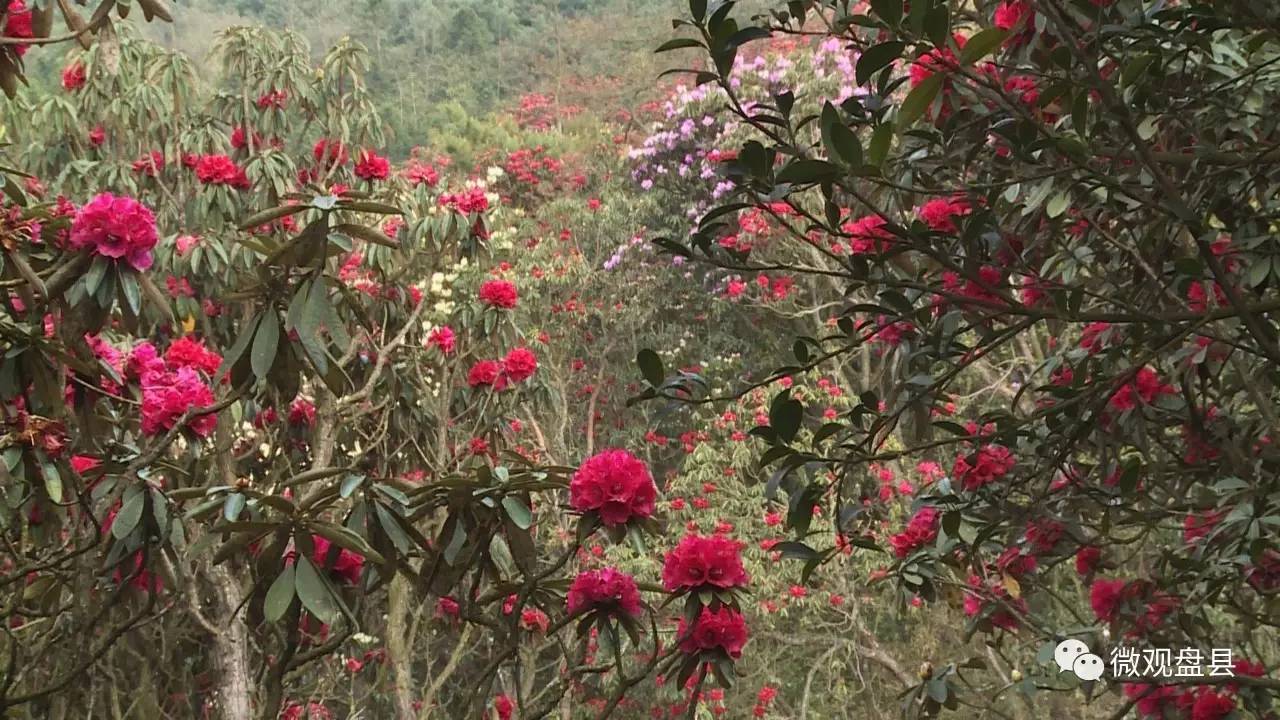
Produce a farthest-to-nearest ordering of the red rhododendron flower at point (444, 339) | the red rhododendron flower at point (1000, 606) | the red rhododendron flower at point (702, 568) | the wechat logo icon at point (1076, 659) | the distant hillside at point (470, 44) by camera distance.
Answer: the distant hillside at point (470, 44) → the red rhododendron flower at point (444, 339) → the red rhododendron flower at point (1000, 606) → the wechat logo icon at point (1076, 659) → the red rhododendron flower at point (702, 568)

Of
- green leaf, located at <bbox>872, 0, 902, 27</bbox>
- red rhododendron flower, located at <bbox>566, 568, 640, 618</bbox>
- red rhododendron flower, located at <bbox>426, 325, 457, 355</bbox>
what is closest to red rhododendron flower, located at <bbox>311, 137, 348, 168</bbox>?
red rhododendron flower, located at <bbox>426, 325, 457, 355</bbox>

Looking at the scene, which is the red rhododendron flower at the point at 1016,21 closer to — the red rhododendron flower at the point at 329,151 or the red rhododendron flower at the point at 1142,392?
the red rhododendron flower at the point at 1142,392

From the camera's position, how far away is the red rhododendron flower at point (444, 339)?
132 inches

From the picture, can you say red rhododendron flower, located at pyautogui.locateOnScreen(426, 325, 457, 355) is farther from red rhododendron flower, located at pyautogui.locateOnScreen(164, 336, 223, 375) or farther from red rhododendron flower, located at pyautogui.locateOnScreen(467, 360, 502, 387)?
red rhododendron flower, located at pyautogui.locateOnScreen(164, 336, 223, 375)

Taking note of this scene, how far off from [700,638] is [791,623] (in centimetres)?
383

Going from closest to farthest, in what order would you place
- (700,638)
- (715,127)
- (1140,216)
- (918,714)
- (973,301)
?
(973,301)
(700,638)
(1140,216)
(918,714)
(715,127)

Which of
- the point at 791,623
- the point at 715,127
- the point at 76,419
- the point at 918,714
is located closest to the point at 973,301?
the point at 918,714

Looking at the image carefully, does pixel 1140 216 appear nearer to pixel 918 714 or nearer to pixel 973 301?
pixel 973 301

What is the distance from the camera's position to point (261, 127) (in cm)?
343

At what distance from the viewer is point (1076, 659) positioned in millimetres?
1682

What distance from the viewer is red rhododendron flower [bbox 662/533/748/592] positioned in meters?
1.40

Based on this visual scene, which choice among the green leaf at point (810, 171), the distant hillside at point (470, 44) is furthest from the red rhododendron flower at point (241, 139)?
the distant hillside at point (470, 44)

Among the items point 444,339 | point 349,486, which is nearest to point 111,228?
point 349,486

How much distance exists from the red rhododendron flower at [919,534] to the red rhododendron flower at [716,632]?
58 cm
